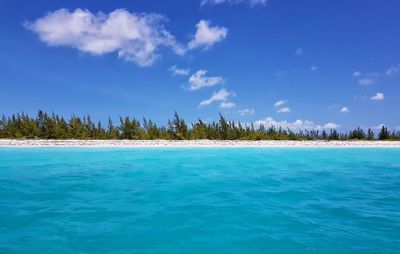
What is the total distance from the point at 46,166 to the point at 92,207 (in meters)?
8.17

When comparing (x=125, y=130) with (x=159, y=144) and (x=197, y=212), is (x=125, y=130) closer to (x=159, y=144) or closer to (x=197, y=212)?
(x=159, y=144)

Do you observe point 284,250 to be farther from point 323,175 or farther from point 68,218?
point 323,175

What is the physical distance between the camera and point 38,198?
800 cm

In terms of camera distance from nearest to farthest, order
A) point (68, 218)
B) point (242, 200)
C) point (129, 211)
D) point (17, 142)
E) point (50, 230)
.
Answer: point (50, 230) < point (68, 218) < point (129, 211) < point (242, 200) < point (17, 142)

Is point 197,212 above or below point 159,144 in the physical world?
below

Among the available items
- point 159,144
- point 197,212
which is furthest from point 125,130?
point 197,212

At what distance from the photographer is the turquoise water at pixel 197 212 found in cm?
497

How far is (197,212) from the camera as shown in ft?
22.9

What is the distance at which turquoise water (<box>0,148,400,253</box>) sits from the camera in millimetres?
4969

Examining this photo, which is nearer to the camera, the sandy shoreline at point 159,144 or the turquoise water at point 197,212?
the turquoise water at point 197,212

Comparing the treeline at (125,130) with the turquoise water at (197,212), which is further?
the treeline at (125,130)

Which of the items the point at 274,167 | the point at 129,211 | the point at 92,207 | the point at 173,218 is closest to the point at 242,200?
the point at 173,218

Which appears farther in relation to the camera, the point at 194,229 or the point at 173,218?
the point at 173,218

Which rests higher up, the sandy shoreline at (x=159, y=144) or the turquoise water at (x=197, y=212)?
the sandy shoreline at (x=159, y=144)
